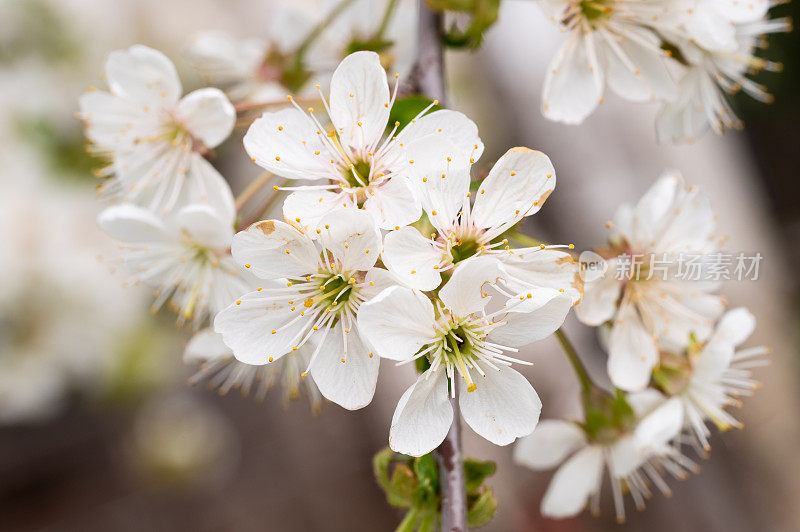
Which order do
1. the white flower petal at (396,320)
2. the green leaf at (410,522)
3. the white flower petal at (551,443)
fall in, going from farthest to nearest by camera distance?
the white flower petal at (551,443) < the green leaf at (410,522) < the white flower petal at (396,320)

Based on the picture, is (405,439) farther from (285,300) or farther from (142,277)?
(142,277)

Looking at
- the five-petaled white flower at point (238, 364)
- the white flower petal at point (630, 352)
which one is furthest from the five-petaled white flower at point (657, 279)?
the five-petaled white flower at point (238, 364)

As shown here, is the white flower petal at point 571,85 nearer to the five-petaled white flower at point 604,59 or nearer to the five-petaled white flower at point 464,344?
the five-petaled white flower at point 604,59

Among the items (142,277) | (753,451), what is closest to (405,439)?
(142,277)

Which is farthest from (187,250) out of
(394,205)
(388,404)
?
(388,404)

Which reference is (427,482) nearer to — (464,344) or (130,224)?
(464,344)

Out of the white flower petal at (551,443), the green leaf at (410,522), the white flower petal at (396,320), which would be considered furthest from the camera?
the white flower petal at (551,443)

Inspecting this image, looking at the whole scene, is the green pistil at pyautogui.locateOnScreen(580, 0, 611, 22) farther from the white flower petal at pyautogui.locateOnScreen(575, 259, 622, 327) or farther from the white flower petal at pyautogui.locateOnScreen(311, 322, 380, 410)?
the white flower petal at pyautogui.locateOnScreen(311, 322, 380, 410)
